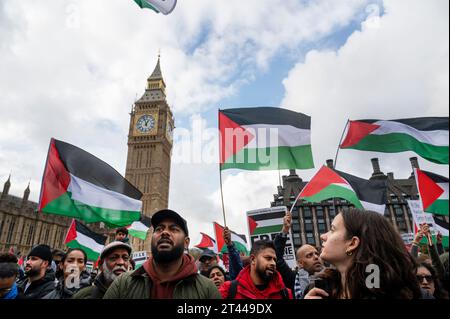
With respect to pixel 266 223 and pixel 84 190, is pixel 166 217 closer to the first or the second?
pixel 266 223

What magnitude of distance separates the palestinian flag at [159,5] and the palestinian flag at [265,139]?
2.01 m

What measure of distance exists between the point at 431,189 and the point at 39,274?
668cm

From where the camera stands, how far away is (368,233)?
150cm

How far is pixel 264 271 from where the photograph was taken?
2.95m

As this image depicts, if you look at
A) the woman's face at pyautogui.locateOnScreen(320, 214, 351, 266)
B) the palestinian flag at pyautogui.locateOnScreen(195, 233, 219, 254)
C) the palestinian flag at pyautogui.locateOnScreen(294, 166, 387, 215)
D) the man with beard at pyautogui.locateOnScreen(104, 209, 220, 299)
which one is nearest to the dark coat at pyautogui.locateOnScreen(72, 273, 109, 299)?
the man with beard at pyautogui.locateOnScreen(104, 209, 220, 299)

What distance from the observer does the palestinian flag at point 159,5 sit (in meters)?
4.80

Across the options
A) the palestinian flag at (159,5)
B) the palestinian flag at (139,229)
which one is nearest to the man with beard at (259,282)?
the palestinian flag at (159,5)

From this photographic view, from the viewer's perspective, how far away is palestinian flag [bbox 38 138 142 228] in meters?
5.13

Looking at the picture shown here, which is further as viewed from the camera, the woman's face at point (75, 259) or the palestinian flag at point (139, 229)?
the palestinian flag at point (139, 229)

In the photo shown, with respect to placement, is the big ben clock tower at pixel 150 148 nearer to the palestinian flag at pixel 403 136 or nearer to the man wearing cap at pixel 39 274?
the man wearing cap at pixel 39 274

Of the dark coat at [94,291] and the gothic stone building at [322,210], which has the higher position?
the gothic stone building at [322,210]

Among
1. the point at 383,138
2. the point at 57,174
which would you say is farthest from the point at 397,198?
the point at 57,174

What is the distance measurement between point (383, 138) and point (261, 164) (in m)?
2.21

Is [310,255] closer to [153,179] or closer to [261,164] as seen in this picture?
[261,164]
